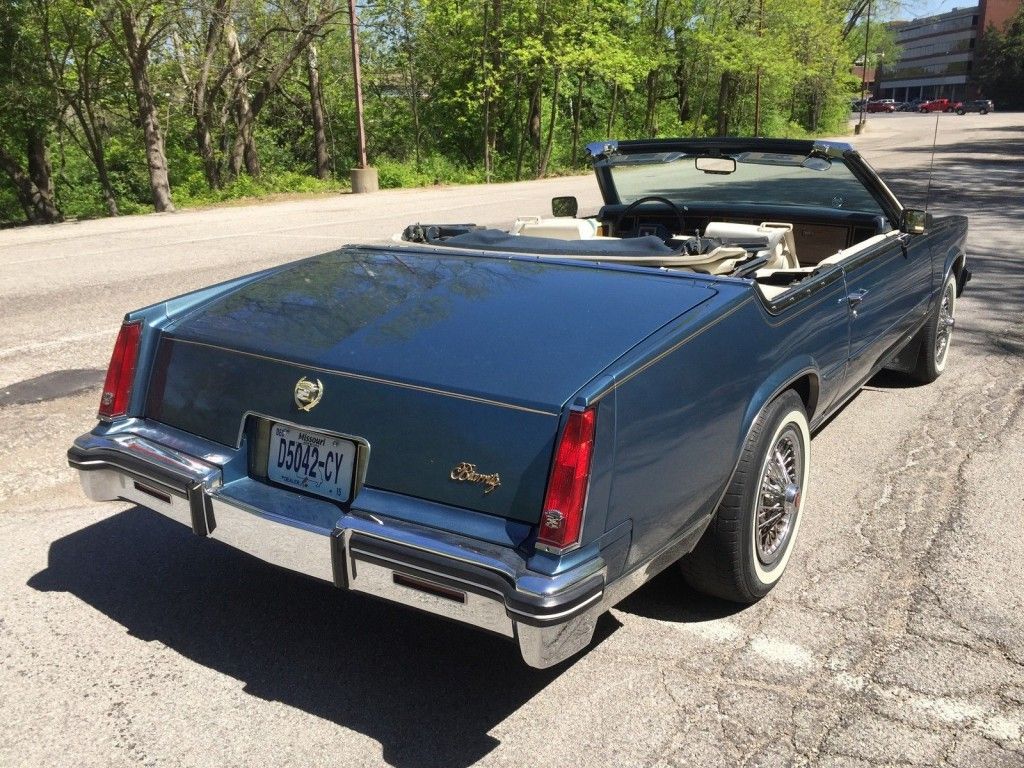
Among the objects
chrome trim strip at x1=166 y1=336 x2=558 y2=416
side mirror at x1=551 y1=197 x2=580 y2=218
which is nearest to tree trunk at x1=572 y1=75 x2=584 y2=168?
side mirror at x1=551 y1=197 x2=580 y2=218

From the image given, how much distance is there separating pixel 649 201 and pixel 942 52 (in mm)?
139563

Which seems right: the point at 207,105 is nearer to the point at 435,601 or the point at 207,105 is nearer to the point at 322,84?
the point at 322,84

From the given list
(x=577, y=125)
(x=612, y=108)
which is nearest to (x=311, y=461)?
(x=577, y=125)

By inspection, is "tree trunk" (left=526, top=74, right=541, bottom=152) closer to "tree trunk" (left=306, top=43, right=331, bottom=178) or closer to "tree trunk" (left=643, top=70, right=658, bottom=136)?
"tree trunk" (left=306, top=43, right=331, bottom=178)

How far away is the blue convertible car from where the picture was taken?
→ 2447 millimetres

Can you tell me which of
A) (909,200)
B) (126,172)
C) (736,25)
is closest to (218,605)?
(909,200)

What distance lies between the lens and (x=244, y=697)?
9.28ft

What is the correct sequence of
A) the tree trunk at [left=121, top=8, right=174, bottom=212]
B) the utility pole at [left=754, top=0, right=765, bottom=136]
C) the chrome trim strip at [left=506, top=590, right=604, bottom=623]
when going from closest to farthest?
1. the chrome trim strip at [left=506, top=590, right=604, bottom=623]
2. the tree trunk at [left=121, top=8, right=174, bottom=212]
3. the utility pole at [left=754, top=0, right=765, bottom=136]

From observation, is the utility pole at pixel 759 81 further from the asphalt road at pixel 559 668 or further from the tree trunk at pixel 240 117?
the asphalt road at pixel 559 668

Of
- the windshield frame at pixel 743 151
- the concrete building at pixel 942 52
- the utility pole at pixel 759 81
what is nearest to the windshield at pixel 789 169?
the windshield frame at pixel 743 151

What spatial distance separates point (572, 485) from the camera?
2396 millimetres

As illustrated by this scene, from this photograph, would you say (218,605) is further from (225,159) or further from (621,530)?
(225,159)

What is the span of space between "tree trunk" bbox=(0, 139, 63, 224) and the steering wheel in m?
24.3

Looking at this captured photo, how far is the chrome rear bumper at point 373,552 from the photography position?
2.35 meters
